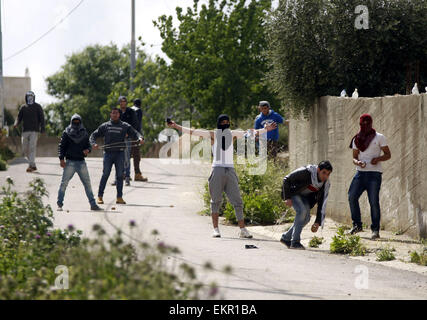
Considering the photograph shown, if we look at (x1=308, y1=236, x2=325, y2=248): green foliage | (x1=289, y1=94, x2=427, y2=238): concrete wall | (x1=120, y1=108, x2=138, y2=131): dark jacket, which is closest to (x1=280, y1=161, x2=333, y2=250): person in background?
(x1=308, y1=236, x2=325, y2=248): green foliage

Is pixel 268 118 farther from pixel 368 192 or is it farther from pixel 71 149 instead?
pixel 368 192

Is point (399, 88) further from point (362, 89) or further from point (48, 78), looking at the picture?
point (48, 78)

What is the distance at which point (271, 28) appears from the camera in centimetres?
1708

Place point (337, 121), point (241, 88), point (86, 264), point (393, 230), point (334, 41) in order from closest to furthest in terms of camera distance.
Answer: point (86, 264) < point (393, 230) < point (337, 121) < point (334, 41) < point (241, 88)

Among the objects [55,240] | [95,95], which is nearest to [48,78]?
[95,95]

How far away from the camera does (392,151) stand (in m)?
13.2

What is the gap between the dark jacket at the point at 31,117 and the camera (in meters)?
21.6

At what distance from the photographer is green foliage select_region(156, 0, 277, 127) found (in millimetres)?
37625

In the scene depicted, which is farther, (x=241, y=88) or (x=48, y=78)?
(x=48, y=78)

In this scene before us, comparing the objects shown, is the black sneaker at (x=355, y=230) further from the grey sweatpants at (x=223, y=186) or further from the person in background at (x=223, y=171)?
the grey sweatpants at (x=223, y=186)

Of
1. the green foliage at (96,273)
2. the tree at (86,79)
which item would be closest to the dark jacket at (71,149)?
the green foliage at (96,273)

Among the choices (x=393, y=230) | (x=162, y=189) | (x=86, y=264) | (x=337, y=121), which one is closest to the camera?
(x=86, y=264)

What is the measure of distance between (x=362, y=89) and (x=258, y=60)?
21.9 meters

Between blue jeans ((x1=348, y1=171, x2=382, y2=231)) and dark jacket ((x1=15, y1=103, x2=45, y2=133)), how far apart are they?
11.0m
